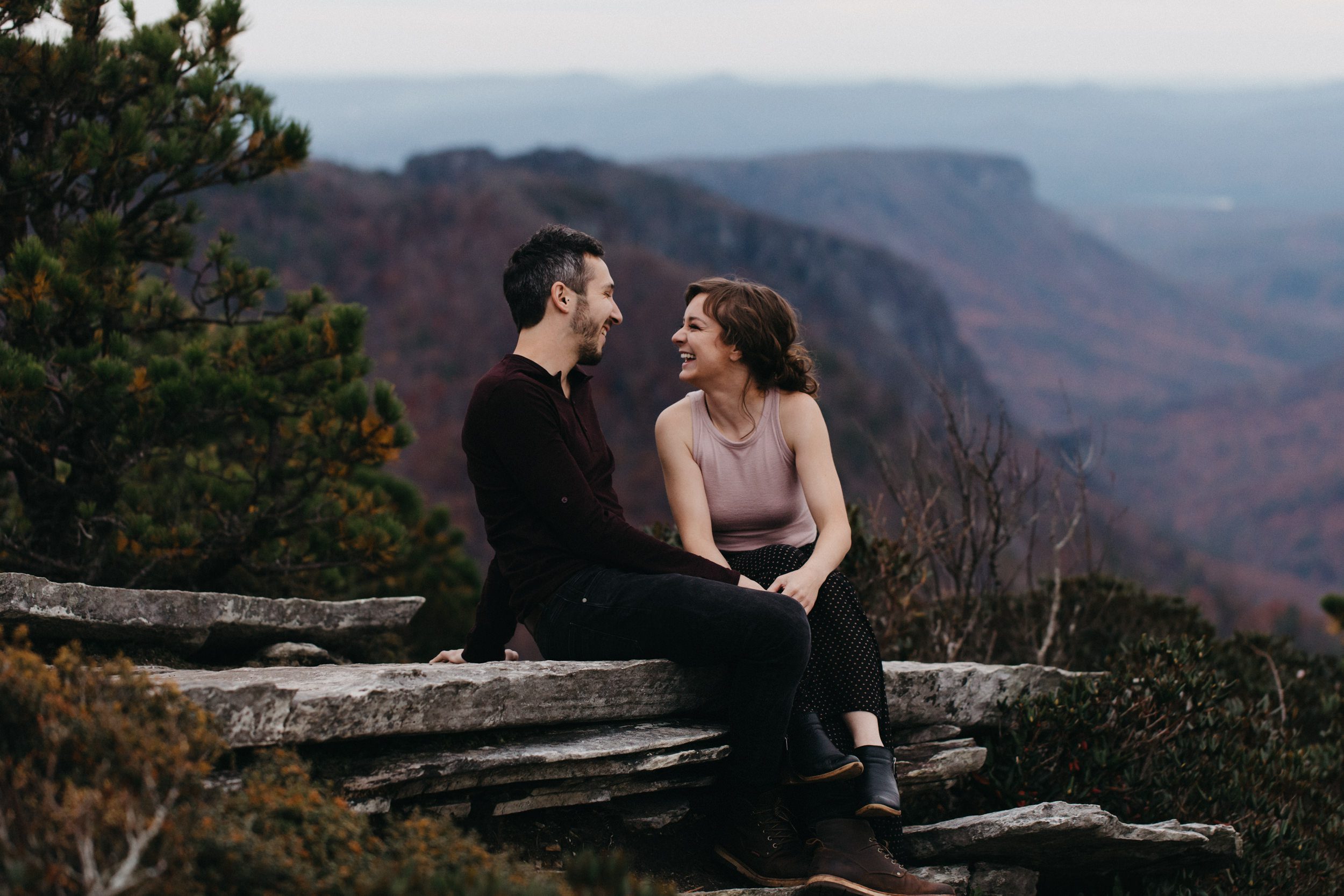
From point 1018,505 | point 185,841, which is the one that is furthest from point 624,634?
point 1018,505

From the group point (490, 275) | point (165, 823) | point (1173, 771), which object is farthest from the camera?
point (490, 275)

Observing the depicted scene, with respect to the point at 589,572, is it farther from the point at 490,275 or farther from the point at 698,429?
the point at 490,275

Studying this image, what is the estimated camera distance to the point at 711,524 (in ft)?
14.5

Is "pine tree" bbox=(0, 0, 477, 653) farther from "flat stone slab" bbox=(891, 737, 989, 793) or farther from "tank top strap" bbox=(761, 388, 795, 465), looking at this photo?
"flat stone slab" bbox=(891, 737, 989, 793)

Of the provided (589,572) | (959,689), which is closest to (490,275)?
(959,689)

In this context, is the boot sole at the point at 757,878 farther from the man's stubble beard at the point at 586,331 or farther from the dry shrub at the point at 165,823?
the man's stubble beard at the point at 586,331

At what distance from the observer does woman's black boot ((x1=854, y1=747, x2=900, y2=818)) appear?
11.9 ft

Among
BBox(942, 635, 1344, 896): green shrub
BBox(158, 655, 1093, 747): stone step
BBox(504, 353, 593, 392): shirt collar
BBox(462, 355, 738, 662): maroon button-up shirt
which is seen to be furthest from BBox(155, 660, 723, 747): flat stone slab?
BBox(942, 635, 1344, 896): green shrub

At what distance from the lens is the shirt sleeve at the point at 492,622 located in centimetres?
409

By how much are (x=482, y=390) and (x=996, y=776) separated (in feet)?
9.84

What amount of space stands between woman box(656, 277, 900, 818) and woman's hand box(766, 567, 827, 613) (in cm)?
7

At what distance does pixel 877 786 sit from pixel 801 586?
2.39 feet

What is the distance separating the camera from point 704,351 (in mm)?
4281

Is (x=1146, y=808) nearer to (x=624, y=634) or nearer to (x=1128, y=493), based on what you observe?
(x=624, y=634)
